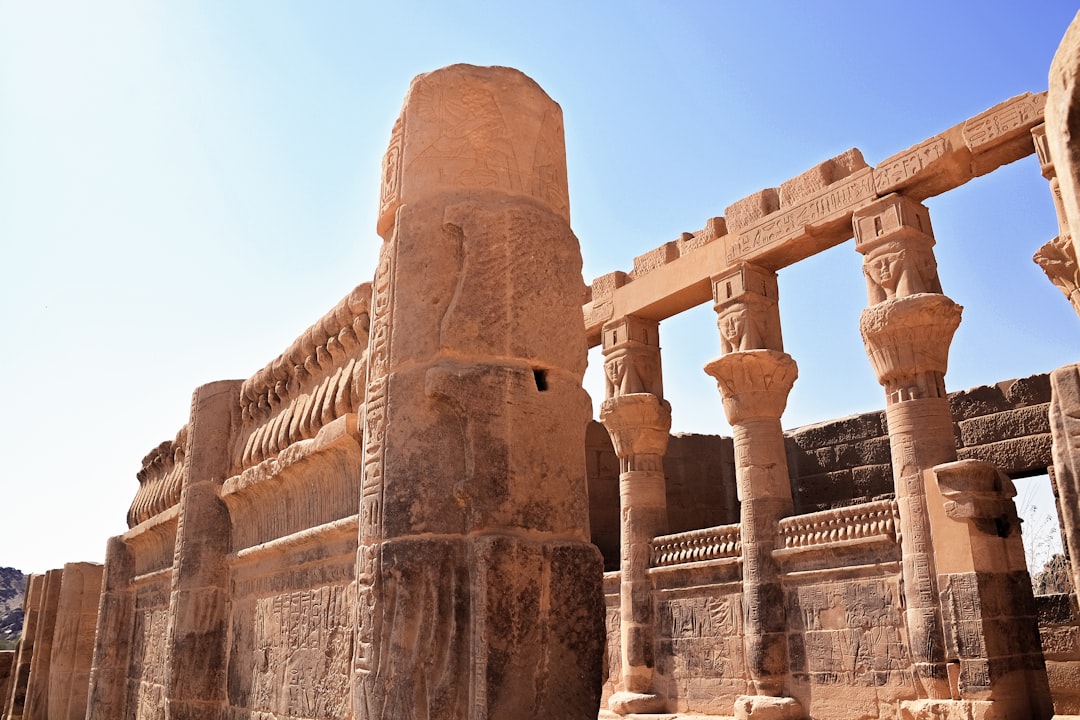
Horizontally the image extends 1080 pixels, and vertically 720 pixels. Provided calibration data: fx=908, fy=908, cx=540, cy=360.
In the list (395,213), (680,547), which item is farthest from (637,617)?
(395,213)

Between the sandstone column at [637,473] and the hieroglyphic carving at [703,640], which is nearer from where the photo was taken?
the hieroglyphic carving at [703,640]

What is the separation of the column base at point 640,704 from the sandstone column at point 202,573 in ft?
20.2

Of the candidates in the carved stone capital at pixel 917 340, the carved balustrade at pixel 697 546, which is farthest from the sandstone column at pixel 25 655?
the carved stone capital at pixel 917 340

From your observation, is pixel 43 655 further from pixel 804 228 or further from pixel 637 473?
pixel 804 228

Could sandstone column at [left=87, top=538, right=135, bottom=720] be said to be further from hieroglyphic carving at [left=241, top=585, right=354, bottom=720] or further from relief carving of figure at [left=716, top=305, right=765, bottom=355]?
relief carving of figure at [left=716, top=305, right=765, bottom=355]

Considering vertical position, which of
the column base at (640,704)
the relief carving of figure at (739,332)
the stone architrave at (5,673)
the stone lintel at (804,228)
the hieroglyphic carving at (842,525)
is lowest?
the column base at (640,704)

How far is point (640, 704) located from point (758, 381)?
4272mm

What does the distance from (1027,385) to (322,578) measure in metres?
11.3

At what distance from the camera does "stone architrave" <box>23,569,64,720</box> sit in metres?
12.7

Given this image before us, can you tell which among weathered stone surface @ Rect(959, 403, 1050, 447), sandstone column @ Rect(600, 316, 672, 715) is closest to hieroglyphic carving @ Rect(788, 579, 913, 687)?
sandstone column @ Rect(600, 316, 672, 715)

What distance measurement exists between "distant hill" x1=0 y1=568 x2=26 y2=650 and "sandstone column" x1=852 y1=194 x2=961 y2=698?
3776 cm

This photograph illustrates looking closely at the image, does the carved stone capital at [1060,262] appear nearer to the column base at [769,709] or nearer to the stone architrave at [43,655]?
the column base at [769,709]

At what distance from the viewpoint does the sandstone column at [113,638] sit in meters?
9.52

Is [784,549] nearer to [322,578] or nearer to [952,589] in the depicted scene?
[952,589]
